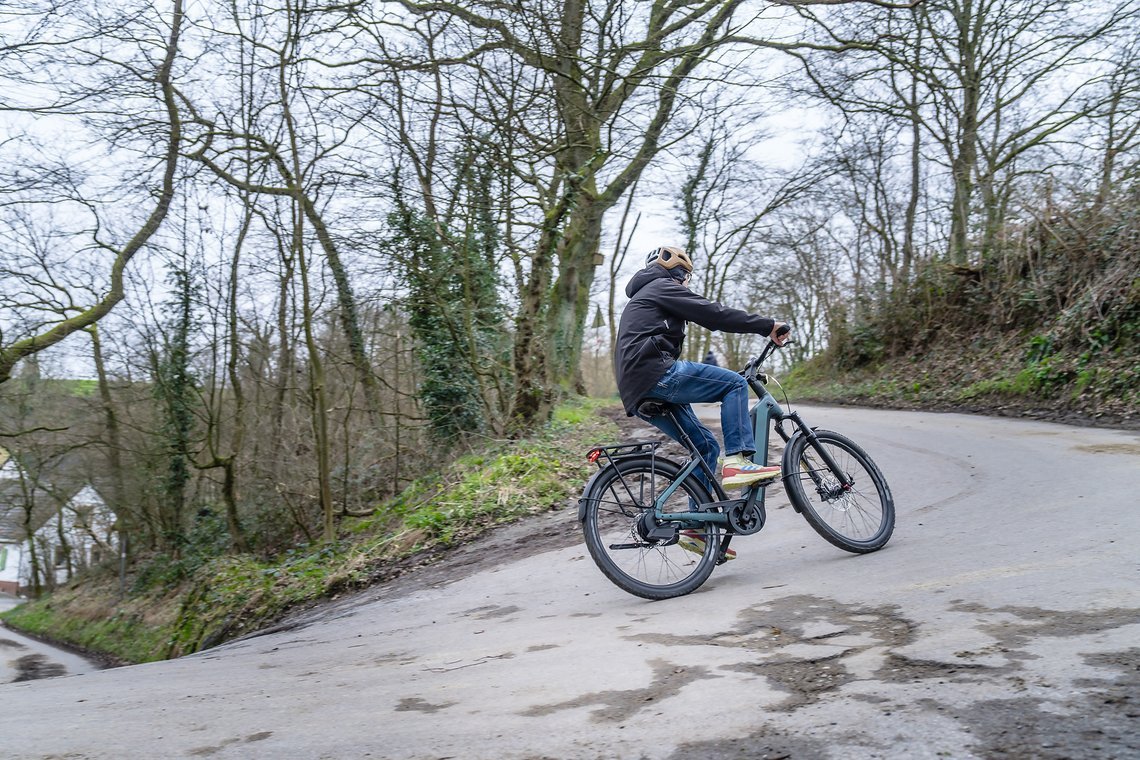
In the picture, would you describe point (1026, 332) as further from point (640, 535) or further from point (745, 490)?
point (640, 535)

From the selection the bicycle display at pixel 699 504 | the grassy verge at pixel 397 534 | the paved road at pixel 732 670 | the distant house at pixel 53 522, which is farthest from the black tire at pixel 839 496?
the distant house at pixel 53 522

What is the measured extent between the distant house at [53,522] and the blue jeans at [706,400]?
20283 millimetres

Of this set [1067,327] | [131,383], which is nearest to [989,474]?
[1067,327]

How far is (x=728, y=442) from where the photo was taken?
4922mm

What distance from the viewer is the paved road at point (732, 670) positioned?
2451 millimetres

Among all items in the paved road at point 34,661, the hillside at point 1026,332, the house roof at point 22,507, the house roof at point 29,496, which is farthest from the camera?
the house roof at point 22,507

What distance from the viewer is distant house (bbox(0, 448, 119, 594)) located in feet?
91.5

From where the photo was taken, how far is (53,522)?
3816cm

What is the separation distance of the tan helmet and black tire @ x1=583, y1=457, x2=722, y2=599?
1261 millimetres

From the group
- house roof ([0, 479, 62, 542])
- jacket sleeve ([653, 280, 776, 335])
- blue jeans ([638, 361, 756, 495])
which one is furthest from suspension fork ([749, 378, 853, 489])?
house roof ([0, 479, 62, 542])

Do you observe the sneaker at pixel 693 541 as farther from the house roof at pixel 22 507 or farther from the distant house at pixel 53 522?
the house roof at pixel 22 507

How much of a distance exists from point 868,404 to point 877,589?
1531 centimetres

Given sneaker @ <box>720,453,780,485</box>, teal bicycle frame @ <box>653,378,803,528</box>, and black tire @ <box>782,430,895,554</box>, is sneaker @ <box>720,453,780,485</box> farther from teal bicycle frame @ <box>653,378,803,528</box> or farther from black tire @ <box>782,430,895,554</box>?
black tire @ <box>782,430,895,554</box>

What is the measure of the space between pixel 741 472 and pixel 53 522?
4306cm
